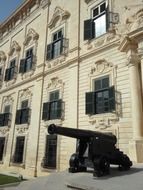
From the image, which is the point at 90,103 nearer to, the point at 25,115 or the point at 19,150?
the point at 25,115

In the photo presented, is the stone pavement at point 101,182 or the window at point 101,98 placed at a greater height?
the window at point 101,98

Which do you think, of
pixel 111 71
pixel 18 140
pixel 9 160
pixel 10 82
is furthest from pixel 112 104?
pixel 10 82

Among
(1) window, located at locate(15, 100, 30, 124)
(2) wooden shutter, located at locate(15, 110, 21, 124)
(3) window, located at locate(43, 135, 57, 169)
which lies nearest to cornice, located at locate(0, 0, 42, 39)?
(1) window, located at locate(15, 100, 30, 124)

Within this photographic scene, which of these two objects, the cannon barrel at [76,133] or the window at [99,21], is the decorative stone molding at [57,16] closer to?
the window at [99,21]

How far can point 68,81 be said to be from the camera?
11766 millimetres

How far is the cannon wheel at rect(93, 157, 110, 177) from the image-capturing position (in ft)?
16.8

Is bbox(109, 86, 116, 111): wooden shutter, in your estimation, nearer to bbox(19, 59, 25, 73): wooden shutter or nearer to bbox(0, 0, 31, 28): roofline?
bbox(19, 59, 25, 73): wooden shutter

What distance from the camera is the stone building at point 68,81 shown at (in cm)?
866

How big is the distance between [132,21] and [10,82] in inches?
429

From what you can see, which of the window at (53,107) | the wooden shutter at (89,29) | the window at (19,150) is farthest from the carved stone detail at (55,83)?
the window at (19,150)

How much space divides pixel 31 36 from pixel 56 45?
3529 millimetres

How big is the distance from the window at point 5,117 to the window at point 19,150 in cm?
202

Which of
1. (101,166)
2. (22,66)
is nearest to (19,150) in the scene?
(22,66)

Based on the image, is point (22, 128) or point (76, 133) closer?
point (76, 133)
